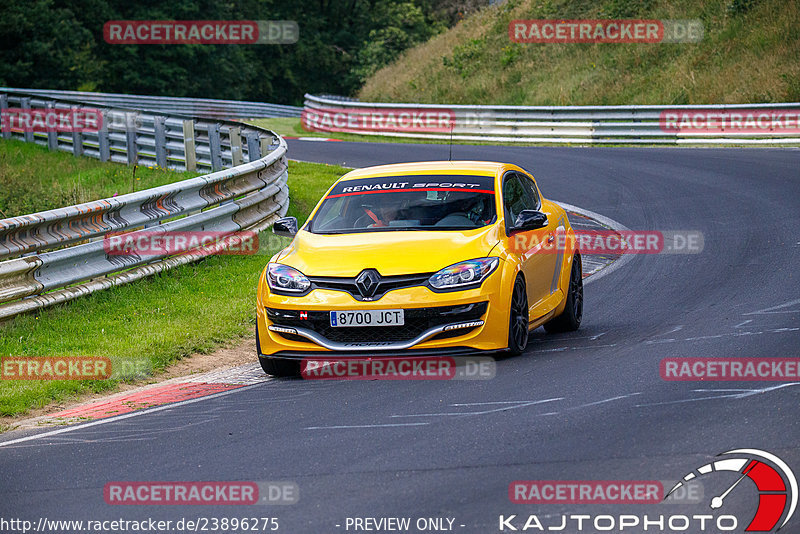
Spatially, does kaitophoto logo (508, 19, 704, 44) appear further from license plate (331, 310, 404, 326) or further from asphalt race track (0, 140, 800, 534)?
license plate (331, 310, 404, 326)

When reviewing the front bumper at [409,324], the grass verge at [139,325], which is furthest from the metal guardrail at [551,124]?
the front bumper at [409,324]

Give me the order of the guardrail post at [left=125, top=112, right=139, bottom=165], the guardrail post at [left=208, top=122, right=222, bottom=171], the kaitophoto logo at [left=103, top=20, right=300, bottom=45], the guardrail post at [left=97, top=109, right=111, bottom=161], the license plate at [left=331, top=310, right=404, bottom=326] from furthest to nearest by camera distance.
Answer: the kaitophoto logo at [left=103, top=20, right=300, bottom=45] → the guardrail post at [left=97, top=109, right=111, bottom=161] → the guardrail post at [left=125, top=112, right=139, bottom=165] → the guardrail post at [left=208, top=122, right=222, bottom=171] → the license plate at [left=331, top=310, right=404, bottom=326]

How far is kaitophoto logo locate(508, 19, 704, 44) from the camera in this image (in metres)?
38.6

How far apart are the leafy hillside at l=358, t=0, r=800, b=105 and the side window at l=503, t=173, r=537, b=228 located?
76.0ft

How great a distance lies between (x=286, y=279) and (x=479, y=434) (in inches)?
104

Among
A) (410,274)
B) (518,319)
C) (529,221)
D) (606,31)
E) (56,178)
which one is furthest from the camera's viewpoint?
(606,31)

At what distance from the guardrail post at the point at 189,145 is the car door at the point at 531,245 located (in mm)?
10280

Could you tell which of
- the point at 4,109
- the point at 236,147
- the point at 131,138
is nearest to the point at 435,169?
the point at 236,147

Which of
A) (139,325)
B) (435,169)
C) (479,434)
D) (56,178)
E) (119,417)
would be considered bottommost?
(56,178)

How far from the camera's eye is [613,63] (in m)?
38.7

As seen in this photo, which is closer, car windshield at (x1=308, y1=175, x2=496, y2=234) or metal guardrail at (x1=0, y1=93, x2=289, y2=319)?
car windshield at (x1=308, y1=175, x2=496, y2=234)

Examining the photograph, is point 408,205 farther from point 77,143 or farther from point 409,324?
point 77,143

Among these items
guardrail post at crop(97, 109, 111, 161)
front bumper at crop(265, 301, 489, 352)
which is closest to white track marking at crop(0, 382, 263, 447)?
front bumper at crop(265, 301, 489, 352)

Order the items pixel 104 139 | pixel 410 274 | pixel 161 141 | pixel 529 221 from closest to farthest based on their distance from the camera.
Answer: pixel 410 274
pixel 529 221
pixel 161 141
pixel 104 139
